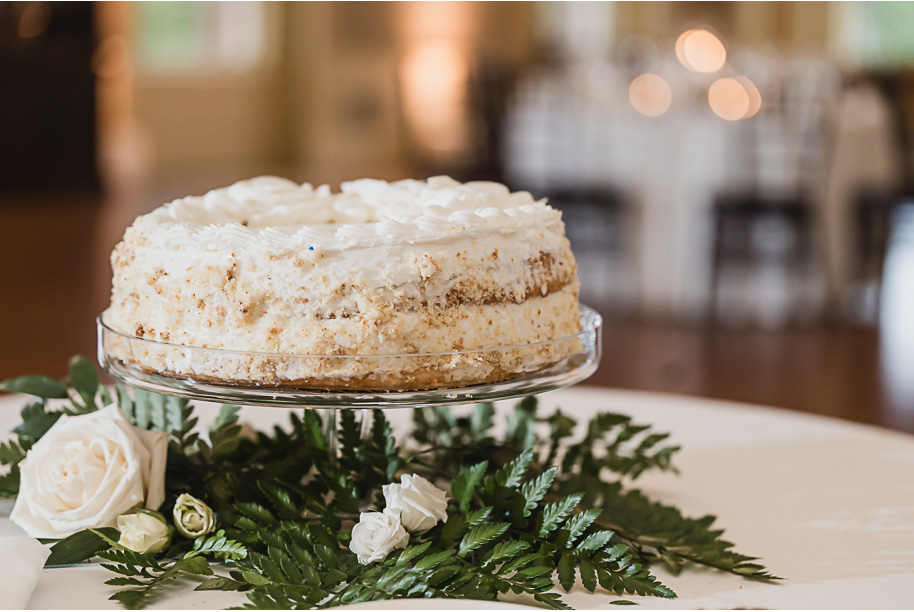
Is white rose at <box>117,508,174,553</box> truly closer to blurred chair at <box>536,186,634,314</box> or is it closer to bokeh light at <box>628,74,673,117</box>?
blurred chair at <box>536,186,634,314</box>

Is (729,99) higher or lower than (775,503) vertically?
higher

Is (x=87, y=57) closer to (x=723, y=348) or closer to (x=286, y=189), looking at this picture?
(x=723, y=348)

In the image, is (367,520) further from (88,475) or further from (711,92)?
(711,92)

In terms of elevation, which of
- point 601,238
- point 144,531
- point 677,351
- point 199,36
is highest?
point 199,36

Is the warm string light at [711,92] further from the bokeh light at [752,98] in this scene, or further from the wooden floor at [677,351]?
the wooden floor at [677,351]

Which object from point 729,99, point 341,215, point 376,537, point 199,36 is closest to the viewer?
point 376,537

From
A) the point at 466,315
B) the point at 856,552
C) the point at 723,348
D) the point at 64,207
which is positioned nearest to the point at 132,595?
the point at 466,315

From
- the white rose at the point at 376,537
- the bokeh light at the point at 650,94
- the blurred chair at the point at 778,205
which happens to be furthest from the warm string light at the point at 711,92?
the white rose at the point at 376,537

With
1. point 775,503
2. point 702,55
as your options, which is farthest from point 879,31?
point 775,503
